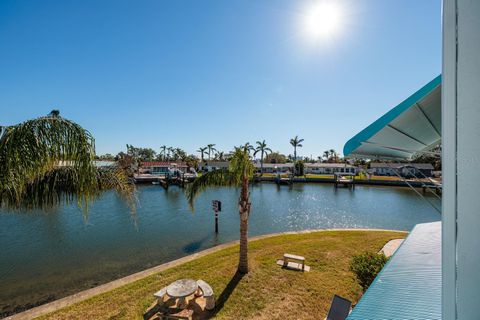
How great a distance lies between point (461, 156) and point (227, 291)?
7399 millimetres

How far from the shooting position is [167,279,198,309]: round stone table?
5.78 meters

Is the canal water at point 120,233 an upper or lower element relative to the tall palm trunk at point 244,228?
lower

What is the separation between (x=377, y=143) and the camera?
2848 millimetres

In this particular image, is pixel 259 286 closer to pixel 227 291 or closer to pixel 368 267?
pixel 227 291

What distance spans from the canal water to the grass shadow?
4701 mm

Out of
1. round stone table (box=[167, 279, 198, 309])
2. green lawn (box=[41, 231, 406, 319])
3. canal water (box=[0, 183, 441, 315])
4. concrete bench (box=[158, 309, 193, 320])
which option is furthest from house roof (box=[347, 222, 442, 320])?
canal water (box=[0, 183, 441, 315])

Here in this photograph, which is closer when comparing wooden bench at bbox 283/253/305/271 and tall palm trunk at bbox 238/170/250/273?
tall palm trunk at bbox 238/170/250/273

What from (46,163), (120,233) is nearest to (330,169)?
(120,233)

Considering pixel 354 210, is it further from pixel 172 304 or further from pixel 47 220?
pixel 47 220

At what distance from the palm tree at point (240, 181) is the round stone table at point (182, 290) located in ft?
7.69

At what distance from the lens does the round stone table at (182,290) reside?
5.78m

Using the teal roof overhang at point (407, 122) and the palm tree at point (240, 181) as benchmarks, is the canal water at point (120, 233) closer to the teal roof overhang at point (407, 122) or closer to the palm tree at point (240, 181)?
the palm tree at point (240, 181)

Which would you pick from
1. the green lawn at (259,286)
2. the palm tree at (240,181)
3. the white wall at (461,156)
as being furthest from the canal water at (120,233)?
Result: the white wall at (461,156)

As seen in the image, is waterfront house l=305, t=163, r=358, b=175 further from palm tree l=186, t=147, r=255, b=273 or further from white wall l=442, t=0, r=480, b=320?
white wall l=442, t=0, r=480, b=320
